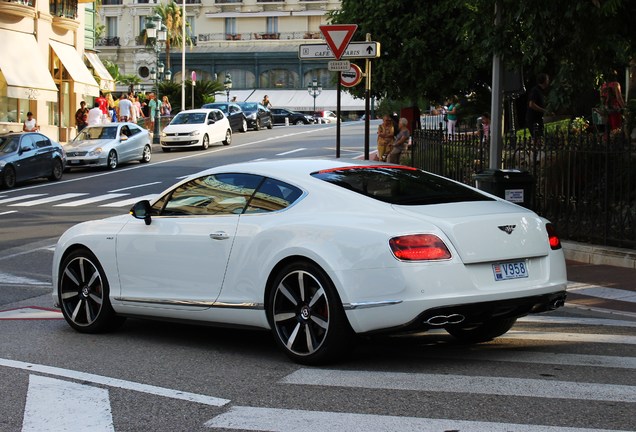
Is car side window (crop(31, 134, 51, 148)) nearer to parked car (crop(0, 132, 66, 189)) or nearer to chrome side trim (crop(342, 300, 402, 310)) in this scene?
parked car (crop(0, 132, 66, 189))

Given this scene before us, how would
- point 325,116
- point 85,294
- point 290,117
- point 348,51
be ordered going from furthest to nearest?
1. point 325,116
2. point 290,117
3. point 348,51
4. point 85,294

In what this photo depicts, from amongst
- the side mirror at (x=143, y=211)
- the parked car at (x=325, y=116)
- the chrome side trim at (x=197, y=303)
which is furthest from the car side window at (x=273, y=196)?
the parked car at (x=325, y=116)

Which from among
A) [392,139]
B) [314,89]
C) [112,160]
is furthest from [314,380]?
[314,89]

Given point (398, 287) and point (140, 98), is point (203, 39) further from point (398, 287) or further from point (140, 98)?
point (398, 287)

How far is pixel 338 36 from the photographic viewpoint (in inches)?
687

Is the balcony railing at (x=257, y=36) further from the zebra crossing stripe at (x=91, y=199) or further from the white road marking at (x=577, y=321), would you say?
the white road marking at (x=577, y=321)

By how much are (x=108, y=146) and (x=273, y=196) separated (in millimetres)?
26580

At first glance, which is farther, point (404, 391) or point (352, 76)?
point (352, 76)

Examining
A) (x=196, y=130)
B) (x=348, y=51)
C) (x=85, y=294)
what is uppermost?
(x=348, y=51)

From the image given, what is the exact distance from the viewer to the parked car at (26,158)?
1120 inches

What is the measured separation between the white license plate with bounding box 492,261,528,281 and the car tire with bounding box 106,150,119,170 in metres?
27.5

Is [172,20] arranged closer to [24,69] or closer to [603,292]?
[24,69]

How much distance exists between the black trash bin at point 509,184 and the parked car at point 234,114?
37859 millimetres

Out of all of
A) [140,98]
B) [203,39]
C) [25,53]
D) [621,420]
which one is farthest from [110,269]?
Answer: [203,39]
